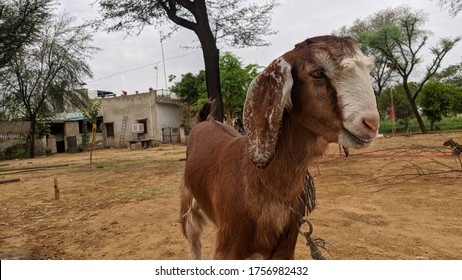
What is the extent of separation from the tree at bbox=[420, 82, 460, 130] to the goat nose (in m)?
29.9

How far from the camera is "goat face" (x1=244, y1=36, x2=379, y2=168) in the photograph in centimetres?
133

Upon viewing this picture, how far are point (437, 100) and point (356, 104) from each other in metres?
30.1

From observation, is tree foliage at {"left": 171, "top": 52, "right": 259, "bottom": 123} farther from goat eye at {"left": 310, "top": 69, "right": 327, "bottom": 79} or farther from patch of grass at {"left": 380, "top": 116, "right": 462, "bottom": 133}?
goat eye at {"left": 310, "top": 69, "right": 327, "bottom": 79}

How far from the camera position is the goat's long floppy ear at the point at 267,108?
1442 millimetres

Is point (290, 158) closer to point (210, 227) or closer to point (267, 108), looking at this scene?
point (267, 108)

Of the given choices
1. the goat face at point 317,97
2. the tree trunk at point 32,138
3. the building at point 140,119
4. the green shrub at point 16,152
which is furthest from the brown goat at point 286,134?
the green shrub at point 16,152

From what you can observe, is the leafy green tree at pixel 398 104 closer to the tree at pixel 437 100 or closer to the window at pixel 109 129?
the tree at pixel 437 100

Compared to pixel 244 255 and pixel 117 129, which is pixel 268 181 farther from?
pixel 117 129

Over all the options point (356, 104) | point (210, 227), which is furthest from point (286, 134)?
point (210, 227)

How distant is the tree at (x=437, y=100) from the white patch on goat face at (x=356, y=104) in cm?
2988

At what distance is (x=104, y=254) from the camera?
377cm

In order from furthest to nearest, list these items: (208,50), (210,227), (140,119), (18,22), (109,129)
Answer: (109,129) < (140,119) < (18,22) < (208,50) < (210,227)

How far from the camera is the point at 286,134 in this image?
63.6 inches

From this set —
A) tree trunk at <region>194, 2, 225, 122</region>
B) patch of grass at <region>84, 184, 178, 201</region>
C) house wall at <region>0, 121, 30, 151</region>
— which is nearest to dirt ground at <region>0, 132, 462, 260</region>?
patch of grass at <region>84, 184, 178, 201</region>
